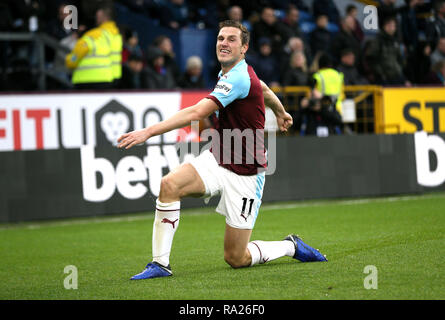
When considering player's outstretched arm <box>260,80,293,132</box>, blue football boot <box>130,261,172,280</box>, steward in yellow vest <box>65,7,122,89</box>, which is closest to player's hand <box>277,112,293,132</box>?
player's outstretched arm <box>260,80,293,132</box>

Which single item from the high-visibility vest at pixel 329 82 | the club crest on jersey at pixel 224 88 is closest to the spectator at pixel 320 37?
the high-visibility vest at pixel 329 82

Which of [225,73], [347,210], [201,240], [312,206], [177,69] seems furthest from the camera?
[177,69]

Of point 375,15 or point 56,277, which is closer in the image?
point 56,277

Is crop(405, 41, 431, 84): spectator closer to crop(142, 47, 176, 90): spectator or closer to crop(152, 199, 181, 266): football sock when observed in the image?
crop(142, 47, 176, 90): spectator

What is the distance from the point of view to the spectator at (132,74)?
51.1 ft

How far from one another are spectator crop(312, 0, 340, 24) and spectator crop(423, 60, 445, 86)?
308 centimetres

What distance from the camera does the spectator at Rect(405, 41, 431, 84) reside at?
59.6 feet

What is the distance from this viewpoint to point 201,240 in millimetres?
10055

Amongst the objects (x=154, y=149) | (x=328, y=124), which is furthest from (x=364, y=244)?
(x=328, y=124)

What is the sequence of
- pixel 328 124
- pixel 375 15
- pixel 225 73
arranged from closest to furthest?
pixel 225 73, pixel 328 124, pixel 375 15

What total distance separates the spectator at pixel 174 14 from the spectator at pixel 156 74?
1.91m
